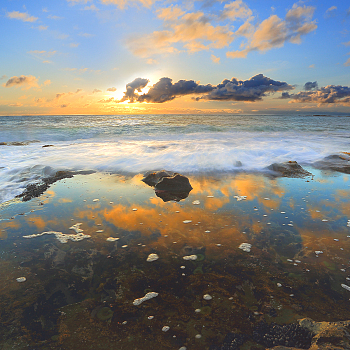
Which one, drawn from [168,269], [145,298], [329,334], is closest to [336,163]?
[329,334]

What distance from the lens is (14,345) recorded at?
2.23 meters

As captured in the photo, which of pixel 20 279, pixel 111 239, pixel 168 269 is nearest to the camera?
pixel 20 279

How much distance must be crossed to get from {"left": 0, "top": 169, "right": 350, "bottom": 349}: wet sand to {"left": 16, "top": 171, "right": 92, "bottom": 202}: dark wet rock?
501mm

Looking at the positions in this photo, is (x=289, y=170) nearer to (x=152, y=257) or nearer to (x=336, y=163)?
(x=336, y=163)

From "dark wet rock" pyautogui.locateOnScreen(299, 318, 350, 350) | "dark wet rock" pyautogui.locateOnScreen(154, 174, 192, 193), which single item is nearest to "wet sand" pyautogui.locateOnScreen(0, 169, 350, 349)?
Result: "dark wet rock" pyautogui.locateOnScreen(299, 318, 350, 350)

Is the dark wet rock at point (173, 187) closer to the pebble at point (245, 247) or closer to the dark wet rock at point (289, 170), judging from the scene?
the pebble at point (245, 247)

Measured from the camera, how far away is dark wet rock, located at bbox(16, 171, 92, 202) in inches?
245

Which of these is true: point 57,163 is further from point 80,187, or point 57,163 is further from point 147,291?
point 147,291

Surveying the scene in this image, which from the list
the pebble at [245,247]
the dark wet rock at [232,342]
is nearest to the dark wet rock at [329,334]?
the dark wet rock at [232,342]

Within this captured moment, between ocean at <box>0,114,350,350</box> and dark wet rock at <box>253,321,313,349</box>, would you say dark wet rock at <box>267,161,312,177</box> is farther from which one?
dark wet rock at <box>253,321,313,349</box>

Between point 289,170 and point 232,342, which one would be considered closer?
point 232,342

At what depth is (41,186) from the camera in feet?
22.8

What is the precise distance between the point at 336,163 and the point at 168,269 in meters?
10.9

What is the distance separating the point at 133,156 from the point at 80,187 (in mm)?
5564
